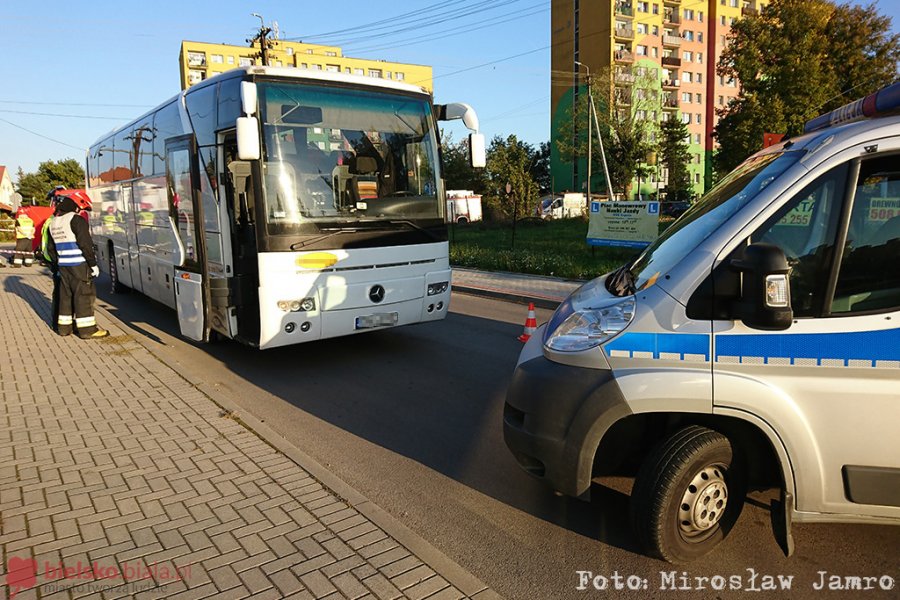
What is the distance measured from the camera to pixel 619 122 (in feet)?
178

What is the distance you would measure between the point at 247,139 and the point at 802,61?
34.1m

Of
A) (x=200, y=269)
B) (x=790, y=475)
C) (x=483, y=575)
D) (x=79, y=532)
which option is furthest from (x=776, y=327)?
(x=200, y=269)

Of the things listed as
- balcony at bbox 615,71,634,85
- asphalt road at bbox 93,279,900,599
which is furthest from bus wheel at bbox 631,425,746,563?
balcony at bbox 615,71,634,85

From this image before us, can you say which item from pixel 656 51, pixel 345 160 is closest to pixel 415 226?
pixel 345 160

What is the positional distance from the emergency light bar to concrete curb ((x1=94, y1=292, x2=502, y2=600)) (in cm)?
301

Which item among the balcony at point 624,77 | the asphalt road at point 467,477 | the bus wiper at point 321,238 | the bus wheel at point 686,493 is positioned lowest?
the asphalt road at point 467,477

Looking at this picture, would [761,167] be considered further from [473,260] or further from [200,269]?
[473,260]

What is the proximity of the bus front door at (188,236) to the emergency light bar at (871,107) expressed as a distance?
6.26 metres

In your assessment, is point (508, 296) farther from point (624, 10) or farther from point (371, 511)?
point (624, 10)

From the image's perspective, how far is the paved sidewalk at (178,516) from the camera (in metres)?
3.04

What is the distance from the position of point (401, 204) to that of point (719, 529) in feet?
17.1

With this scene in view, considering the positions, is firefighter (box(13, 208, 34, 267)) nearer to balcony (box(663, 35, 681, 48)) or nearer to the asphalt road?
the asphalt road

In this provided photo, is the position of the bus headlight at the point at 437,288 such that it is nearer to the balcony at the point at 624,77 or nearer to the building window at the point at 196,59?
the balcony at the point at 624,77

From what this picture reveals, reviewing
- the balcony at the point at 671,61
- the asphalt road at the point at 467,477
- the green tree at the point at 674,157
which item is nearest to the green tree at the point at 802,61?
the green tree at the point at 674,157
